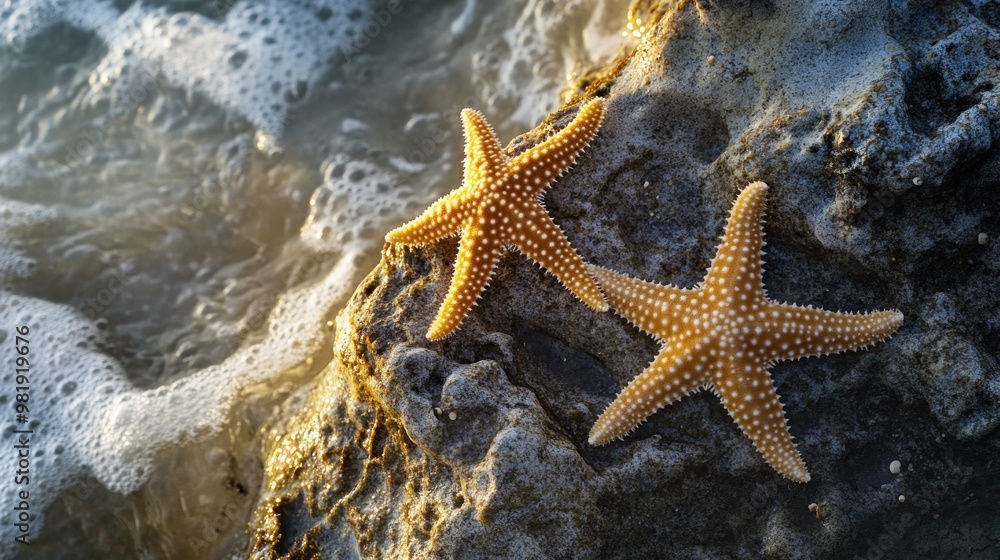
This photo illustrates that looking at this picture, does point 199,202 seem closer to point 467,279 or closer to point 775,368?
point 467,279

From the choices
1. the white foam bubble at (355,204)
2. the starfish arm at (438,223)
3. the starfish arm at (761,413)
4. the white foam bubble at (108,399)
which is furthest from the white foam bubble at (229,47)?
the starfish arm at (761,413)

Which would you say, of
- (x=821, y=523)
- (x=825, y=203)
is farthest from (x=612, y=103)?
(x=821, y=523)

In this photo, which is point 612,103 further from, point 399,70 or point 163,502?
point 163,502

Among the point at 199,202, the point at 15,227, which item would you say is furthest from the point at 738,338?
the point at 15,227

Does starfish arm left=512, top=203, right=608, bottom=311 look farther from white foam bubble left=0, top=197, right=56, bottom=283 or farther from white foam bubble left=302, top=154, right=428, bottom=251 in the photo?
white foam bubble left=0, top=197, right=56, bottom=283

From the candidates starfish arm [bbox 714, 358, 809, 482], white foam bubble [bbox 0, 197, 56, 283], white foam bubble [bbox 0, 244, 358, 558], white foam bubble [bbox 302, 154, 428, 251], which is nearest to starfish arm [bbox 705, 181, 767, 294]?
starfish arm [bbox 714, 358, 809, 482]
